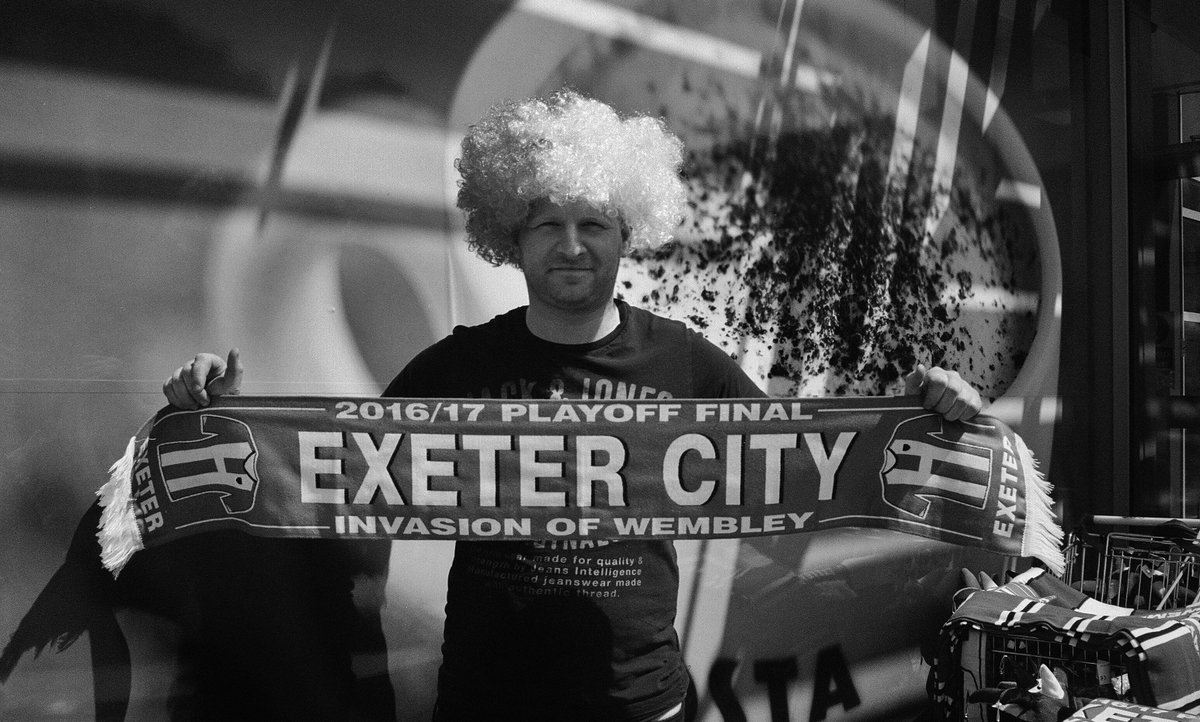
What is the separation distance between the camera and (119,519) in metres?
1.97

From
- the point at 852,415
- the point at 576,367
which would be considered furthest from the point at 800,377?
the point at 576,367

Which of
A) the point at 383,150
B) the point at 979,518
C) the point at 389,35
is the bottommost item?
the point at 979,518

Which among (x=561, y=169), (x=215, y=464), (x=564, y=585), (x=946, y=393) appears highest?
(x=561, y=169)

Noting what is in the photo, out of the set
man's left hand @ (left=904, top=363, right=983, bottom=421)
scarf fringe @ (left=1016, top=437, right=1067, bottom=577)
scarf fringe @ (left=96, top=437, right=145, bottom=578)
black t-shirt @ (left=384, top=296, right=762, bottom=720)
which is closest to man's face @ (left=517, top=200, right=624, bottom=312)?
black t-shirt @ (left=384, top=296, right=762, bottom=720)

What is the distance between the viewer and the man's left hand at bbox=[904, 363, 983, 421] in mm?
2118

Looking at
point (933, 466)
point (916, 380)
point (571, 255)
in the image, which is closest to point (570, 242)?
point (571, 255)

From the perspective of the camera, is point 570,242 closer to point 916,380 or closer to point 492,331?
point 492,331

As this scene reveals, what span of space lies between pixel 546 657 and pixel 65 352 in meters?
1.21

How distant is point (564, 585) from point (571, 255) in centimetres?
66

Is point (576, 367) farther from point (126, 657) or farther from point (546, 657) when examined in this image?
point (126, 657)

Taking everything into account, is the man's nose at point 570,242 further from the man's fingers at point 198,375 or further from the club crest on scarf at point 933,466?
the club crest on scarf at point 933,466

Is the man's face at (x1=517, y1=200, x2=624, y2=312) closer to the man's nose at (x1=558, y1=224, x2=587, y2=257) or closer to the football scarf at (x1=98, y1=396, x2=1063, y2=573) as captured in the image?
the man's nose at (x1=558, y1=224, x2=587, y2=257)

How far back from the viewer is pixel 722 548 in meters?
3.20

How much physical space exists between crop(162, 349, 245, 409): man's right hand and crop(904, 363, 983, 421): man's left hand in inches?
56.0
